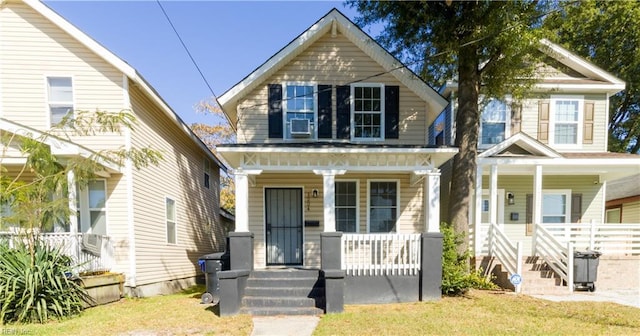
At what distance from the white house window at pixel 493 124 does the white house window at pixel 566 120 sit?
5.13 ft

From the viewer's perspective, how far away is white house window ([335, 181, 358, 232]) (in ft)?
26.6

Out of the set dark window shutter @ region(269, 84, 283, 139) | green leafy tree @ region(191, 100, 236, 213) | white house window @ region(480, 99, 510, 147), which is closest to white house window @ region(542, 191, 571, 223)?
white house window @ region(480, 99, 510, 147)

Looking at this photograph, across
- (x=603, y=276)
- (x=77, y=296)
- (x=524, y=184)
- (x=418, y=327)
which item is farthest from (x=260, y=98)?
(x=603, y=276)

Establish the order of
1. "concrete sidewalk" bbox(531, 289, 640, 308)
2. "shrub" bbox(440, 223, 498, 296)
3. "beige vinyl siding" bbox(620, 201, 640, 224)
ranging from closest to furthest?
"concrete sidewalk" bbox(531, 289, 640, 308)
"shrub" bbox(440, 223, 498, 296)
"beige vinyl siding" bbox(620, 201, 640, 224)

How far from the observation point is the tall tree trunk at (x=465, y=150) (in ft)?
24.3

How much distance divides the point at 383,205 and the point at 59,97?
28.7ft

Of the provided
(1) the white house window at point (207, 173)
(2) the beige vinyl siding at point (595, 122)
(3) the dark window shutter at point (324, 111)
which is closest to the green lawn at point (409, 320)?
(3) the dark window shutter at point (324, 111)

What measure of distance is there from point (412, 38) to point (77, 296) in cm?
921

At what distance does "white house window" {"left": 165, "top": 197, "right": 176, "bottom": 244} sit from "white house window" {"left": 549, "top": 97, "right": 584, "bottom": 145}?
12679mm

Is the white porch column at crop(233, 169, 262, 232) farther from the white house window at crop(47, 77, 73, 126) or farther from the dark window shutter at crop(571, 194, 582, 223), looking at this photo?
the dark window shutter at crop(571, 194, 582, 223)

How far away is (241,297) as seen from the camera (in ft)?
19.2

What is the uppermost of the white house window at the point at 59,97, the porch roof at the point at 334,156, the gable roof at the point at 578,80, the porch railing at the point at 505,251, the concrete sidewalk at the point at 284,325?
the gable roof at the point at 578,80

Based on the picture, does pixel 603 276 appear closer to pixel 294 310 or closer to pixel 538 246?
pixel 538 246

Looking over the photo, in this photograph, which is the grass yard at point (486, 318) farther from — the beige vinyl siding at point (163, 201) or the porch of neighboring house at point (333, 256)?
the beige vinyl siding at point (163, 201)
